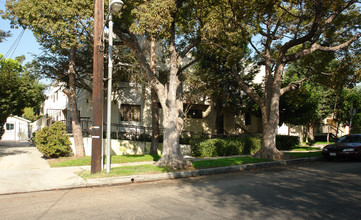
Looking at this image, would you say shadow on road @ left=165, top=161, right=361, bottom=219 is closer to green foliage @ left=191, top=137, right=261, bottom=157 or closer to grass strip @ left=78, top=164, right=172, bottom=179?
grass strip @ left=78, top=164, right=172, bottom=179

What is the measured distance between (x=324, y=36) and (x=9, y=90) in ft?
71.1

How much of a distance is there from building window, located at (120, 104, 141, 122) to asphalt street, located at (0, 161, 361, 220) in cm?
1205

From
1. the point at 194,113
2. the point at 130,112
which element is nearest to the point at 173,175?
the point at 130,112

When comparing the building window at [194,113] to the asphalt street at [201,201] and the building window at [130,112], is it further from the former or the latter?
the asphalt street at [201,201]

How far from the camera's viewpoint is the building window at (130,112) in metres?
20.4

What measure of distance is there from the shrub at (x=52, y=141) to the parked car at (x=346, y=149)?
13.9 m

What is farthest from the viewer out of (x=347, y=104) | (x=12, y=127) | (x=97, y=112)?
(x=12, y=127)

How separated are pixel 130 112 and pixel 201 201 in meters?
15.0

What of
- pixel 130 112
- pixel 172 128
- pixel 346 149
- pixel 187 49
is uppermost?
pixel 187 49

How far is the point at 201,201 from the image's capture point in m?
6.37

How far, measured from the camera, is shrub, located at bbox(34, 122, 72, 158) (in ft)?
45.6

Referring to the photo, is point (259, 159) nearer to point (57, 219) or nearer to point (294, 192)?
point (294, 192)

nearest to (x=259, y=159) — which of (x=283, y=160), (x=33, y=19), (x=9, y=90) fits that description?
(x=283, y=160)

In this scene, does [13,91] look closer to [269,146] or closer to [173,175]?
[173,175]
